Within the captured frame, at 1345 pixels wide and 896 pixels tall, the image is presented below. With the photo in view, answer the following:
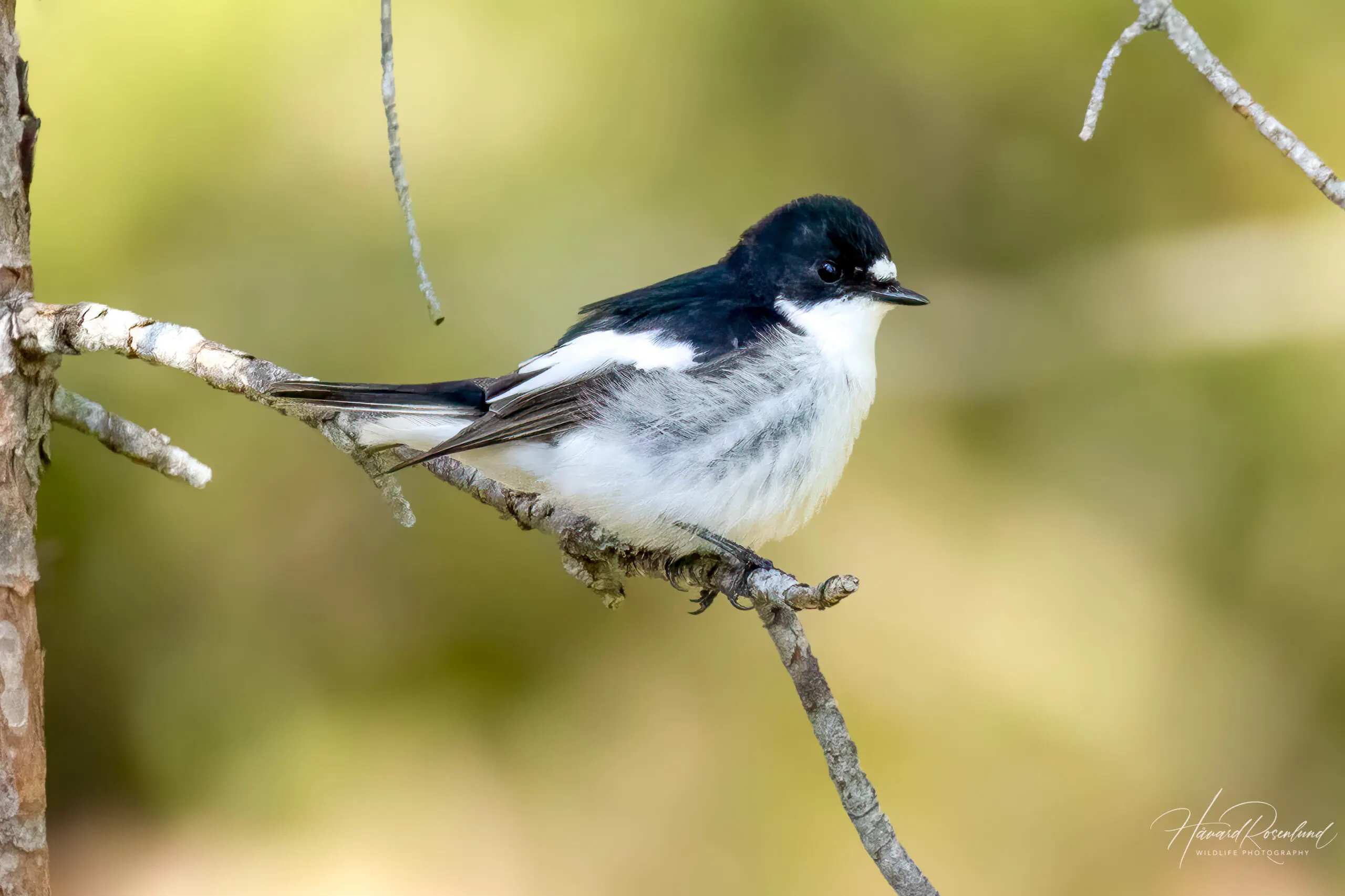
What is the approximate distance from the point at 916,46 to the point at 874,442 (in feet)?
5.09

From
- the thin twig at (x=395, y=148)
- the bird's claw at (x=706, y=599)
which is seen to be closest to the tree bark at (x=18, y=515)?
the thin twig at (x=395, y=148)

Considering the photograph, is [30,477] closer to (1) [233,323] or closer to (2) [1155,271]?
(1) [233,323]

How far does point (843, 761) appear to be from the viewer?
1.90 m

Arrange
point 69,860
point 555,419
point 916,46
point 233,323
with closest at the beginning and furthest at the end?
point 555,419, point 69,860, point 233,323, point 916,46

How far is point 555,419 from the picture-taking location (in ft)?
8.05

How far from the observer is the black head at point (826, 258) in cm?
271

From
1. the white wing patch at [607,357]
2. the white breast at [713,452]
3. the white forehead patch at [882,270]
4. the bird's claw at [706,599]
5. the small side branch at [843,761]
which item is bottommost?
the small side branch at [843,761]

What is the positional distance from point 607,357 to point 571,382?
11 cm

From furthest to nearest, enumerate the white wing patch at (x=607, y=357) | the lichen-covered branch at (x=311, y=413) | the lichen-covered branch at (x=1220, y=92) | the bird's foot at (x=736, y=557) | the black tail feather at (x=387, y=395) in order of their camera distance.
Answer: the white wing patch at (x=607, y=357), the bird's foot at (x=736, y=557), the black tail feather at (x=387, y=395), the lichen-covered branch at (x=311, y=413), the lichen-covered branch at (x=1220, y=92)

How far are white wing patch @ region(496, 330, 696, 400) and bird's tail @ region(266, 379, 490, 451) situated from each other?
88 millimetres

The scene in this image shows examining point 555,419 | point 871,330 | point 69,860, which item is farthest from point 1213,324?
point 69,860

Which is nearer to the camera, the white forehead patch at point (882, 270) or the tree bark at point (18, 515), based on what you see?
the tree bark at point (18, 515)

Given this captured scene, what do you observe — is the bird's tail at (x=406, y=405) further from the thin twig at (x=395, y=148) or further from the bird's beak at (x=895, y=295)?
the bird's beak at (x=895, y=295)

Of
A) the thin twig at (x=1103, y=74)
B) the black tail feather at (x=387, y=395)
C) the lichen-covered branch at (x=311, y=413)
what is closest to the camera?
the thin twig at (x=1103, y=74)
